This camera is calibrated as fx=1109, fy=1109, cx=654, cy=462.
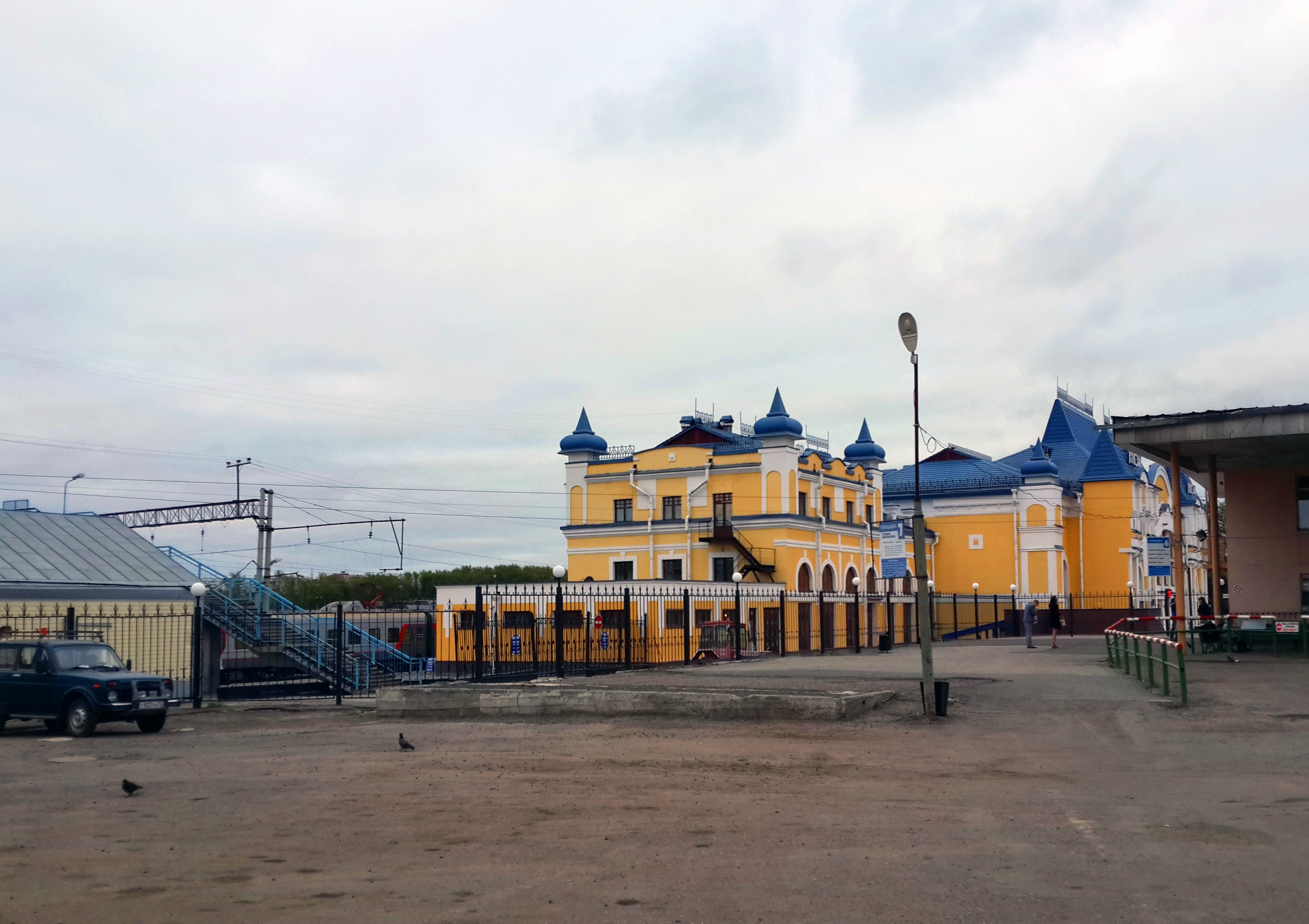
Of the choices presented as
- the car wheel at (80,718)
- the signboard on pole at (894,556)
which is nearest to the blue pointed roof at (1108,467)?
the signboard on pole at (894,556)

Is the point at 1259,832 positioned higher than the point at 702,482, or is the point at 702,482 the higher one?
the point at 702,482

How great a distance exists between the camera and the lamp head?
53.4 feet

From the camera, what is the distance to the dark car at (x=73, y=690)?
1702cm

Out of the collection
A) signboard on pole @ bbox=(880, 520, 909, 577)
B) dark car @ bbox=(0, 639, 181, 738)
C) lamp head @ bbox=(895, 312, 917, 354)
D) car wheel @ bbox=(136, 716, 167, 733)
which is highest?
lamp head @ bbox=(895, 312, 917, 354)

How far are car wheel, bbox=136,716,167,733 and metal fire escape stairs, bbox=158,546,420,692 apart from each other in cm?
1371

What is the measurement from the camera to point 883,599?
168 feet

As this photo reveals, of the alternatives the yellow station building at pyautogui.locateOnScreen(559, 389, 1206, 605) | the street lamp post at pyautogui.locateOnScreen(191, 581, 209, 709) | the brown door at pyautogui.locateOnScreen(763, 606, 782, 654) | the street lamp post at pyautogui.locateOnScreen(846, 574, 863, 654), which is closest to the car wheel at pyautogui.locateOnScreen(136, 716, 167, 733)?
the street lamp post at pyautogui.locateOnScreen(191, 581, 209, 709)

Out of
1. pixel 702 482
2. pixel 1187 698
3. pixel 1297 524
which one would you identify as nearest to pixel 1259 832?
pixel 1187 698

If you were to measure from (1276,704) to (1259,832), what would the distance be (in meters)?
9.76

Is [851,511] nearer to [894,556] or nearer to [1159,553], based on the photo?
[1159,553]

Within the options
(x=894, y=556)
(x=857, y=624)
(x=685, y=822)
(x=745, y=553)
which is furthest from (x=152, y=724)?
(x=745, y=553)

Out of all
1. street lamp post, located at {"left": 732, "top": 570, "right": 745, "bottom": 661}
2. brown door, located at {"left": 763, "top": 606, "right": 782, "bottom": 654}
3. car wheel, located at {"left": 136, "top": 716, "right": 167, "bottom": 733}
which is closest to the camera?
car wheel, located at {"left": 136, "top": 716, "right": 167, "bottom": 733}

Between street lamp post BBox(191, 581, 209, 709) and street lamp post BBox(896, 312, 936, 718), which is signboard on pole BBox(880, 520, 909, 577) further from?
street lamp post BBox(191, 581, 209, 709)

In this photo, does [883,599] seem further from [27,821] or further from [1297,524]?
[27,821]
